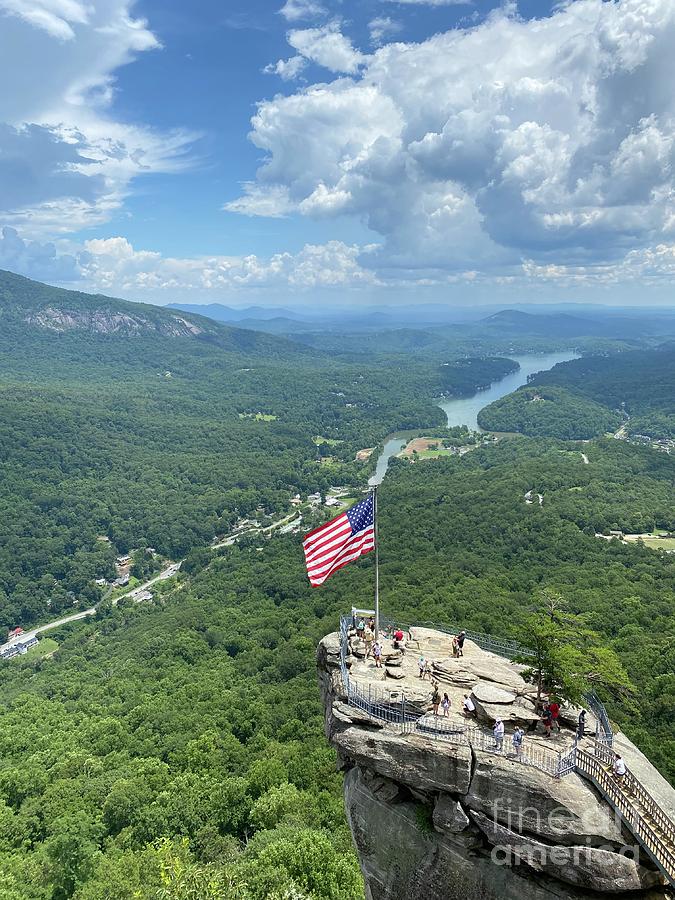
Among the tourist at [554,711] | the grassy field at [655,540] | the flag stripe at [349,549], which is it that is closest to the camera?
the tourist at [554,711]

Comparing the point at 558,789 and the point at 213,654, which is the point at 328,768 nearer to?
the point at 558,789

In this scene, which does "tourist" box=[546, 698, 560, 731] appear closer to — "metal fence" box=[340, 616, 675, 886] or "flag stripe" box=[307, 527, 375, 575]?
"metal fence" box=[340, 616, 675, 886]

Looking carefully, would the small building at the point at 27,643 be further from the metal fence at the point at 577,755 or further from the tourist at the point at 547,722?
the tourist at the point at 547,722

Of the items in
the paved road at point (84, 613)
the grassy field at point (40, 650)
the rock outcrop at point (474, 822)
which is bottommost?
the paved road at point (84, 613)

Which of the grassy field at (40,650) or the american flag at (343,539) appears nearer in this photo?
the american flag at (343,539)

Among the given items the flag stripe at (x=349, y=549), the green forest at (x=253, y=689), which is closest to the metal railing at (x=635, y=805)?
the green forest at (x=253, y=689)

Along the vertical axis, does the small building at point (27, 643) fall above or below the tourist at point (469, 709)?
below

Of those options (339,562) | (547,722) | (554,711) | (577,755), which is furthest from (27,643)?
(577,755)
